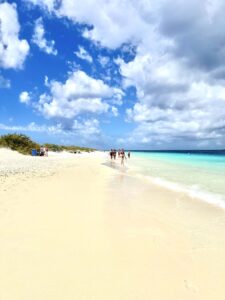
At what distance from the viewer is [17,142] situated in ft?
151

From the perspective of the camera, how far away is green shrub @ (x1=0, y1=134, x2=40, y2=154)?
4373 cm

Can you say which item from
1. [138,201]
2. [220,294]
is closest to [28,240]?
[220,294]

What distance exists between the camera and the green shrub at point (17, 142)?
43728 millimetres

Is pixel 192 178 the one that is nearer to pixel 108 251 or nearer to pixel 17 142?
pixel 108 251

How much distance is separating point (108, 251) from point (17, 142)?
144 feet

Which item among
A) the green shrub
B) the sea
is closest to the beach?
the sea

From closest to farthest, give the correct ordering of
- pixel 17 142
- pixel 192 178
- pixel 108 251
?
pixel 108 251
pixel 192 178
pixel 17 142

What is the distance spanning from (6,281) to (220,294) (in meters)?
2.80

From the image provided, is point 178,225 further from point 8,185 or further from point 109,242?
point 8,185

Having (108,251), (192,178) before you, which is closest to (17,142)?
(192,178)

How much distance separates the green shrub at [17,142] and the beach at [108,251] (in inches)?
1446

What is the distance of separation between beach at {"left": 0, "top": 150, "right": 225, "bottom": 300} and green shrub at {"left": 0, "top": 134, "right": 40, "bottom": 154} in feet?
120

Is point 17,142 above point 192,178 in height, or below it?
above

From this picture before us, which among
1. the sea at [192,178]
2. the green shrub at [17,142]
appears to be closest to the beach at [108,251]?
the sea at [192,178]
